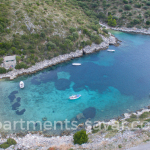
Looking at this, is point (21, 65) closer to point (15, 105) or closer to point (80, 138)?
point (15, 105)

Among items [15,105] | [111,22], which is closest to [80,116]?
[15,105]

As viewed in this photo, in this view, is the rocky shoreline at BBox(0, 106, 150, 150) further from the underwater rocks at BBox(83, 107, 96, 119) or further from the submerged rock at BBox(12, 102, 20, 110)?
the submerged rock at BBox(12, 102, 20, 110)

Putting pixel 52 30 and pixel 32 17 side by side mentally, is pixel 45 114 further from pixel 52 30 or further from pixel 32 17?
pixel 32 17

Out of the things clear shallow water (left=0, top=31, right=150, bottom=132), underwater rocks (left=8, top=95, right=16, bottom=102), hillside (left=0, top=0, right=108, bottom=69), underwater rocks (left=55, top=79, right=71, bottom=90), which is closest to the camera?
clear shallow water (left=0, top=31, right=150, bottom=132)

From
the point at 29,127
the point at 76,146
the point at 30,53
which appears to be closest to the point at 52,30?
the point at 30,53

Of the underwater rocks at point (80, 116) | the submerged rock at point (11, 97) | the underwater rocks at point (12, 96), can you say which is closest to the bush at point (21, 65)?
the underwater rocks at point (12, 96)

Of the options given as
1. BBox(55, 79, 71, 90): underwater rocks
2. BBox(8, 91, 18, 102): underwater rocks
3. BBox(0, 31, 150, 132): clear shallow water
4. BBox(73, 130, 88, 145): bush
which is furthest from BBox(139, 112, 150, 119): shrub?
BBox(8, 91, 18, 102): underwater rocks
